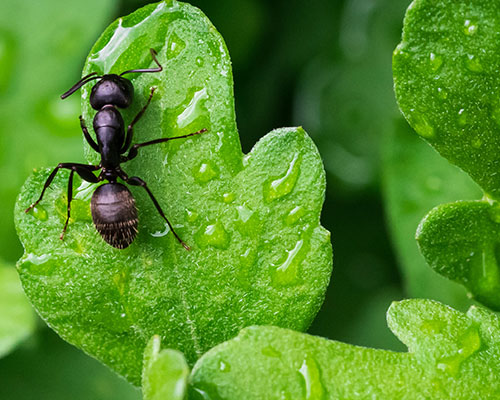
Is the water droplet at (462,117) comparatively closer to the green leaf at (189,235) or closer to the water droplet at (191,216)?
the green leaf at (189,235)

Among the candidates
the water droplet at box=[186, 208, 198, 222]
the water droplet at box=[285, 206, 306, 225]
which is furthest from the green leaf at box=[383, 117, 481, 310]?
the water droplet at box=[186, 208, 198, 222]

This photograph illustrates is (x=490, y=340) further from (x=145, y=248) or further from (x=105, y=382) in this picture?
(x=105, y=382)

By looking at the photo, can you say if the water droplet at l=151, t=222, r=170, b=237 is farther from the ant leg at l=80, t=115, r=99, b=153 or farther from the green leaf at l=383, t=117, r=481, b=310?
the green leaf at l=383, t=117, r=481, b=310

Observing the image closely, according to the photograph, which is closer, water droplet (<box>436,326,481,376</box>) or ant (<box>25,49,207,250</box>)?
water droplet (<box>436,326,481,376</box>)

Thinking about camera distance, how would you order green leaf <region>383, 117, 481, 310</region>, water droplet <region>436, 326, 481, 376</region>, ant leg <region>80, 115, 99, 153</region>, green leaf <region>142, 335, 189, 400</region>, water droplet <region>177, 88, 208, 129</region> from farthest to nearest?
green leaf <region>383, 117, 481, 310</region> < ant leg <region>80, 115, 99, 153</region> < water droplet <region>177, 88, 208, 129</region> < water droplet <region>436, 326, 481, 376</region> < green leaf <region>142, 335, 189, 400</region>

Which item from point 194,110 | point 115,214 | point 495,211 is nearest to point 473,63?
point 495,211

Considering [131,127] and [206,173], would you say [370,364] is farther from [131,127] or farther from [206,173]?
[131,127]
